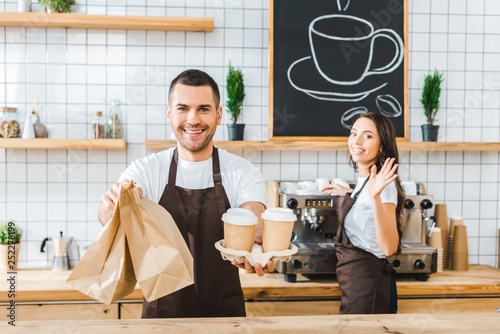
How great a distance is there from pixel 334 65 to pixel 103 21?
1424mm

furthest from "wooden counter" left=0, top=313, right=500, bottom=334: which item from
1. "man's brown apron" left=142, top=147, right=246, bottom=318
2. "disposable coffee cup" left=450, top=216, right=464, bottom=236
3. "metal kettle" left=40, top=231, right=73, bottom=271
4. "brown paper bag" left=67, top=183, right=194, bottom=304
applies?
"disposable coffee cup" left=450, top=216, right=464, bottom=236

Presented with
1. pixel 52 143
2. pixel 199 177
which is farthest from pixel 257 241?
pixel 52 143

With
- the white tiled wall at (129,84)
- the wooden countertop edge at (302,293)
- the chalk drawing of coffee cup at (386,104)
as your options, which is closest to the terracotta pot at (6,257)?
the white tiled wall at (129,84)

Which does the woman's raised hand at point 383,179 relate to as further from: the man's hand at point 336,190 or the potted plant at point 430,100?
the potted plant at point 430,100

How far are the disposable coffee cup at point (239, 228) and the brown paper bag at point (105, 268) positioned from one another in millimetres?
320

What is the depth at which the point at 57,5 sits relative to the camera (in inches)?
97.6

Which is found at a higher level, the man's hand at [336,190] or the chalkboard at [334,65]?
the chalkboard at [334,65]

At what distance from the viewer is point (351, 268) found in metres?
2.02

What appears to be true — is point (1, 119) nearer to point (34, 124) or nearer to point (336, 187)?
point (34, 124)

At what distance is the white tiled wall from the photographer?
8.65 ft

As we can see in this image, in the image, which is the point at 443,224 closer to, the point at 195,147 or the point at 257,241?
the point at 257,241

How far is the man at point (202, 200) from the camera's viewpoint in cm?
170

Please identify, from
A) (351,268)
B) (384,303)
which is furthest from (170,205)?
(384,303)

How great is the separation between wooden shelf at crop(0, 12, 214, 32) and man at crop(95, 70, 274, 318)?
1.02 metres
